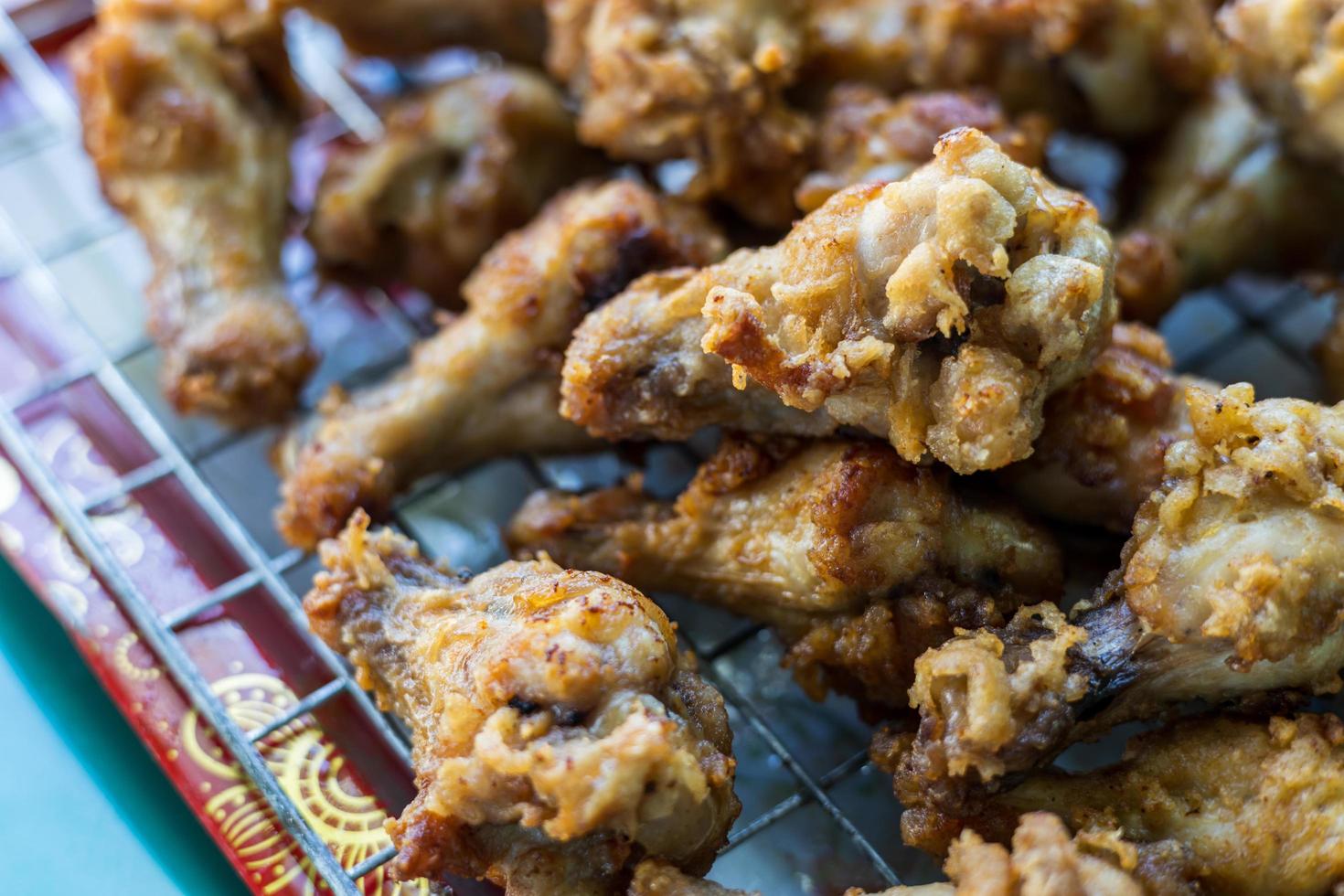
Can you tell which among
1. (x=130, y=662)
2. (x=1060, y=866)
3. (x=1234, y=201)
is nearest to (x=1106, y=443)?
(x=1060, y=866)

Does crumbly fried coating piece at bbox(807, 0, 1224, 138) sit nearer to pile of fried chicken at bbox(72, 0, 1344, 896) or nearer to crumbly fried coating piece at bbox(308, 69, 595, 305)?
pile of fried chicken at bbox(72, 0, 1344, 896)

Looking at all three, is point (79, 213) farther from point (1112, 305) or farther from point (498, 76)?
point (1112, 305)

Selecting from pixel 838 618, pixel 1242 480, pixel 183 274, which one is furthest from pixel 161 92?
pixel 1242 480

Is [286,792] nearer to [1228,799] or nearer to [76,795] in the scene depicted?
[76,795]

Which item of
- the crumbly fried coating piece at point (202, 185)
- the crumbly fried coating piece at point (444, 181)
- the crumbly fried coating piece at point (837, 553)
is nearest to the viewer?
the crumbly fried coating piece at point (837, 553)

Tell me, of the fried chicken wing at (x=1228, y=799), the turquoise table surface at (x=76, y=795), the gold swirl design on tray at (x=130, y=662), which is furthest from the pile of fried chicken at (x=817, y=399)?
the turquoise table surface at (x=76, y=795)

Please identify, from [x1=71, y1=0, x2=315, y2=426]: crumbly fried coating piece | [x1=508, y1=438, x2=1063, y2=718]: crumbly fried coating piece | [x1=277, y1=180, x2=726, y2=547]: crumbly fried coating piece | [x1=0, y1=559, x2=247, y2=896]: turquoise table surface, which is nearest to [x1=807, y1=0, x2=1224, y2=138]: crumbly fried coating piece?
[x1=277, y1=180, x2=726, y2=547]: crumbly fried coating piece

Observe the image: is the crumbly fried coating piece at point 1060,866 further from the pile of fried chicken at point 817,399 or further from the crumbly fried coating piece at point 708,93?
the crumbly fried coating piece at point 708,93

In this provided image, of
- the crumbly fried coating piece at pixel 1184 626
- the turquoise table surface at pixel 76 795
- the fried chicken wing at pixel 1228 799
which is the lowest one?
the fried chicken wing at pixel 1228 799
